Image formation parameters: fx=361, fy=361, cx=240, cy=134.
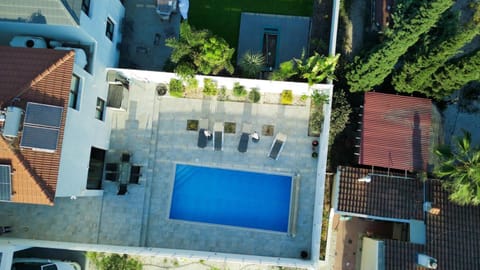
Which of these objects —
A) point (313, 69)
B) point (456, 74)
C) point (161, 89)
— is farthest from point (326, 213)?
point (161, 89)

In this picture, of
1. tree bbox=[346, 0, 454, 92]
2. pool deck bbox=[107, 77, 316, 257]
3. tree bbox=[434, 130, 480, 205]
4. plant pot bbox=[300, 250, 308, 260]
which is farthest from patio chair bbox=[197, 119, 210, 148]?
tree bbox=[434, 130, 480, 205]

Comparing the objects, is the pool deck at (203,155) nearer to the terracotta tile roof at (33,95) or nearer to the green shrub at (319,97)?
the green shrub at (319,97)

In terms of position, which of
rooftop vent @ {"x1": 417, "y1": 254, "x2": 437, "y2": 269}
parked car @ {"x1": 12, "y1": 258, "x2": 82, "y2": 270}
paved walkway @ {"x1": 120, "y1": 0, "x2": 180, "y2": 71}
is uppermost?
paved walkway @ {"x1": 120, "y1": 0, "x2": 180, "y2": 71}

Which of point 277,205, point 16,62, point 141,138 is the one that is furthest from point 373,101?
point 16,62

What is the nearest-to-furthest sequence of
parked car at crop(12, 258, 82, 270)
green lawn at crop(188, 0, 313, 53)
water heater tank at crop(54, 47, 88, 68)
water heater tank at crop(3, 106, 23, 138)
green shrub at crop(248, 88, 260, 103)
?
1. water heater tank at crop(3, 106, 23, 138)
2. water heater tank at crop(54, 47, 88, 68)
3. parked car at crop(12, 258, 82, 270)
4. green shrub at crop(248, 88, 260, 103)
5. green lawn at crop(188, 0, 313, 53)

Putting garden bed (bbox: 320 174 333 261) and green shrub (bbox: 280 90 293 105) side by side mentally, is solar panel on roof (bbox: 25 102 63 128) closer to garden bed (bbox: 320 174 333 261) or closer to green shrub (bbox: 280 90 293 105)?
green shrub (bbox: 280 90 293 105)

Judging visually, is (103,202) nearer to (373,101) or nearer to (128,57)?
(128,57)

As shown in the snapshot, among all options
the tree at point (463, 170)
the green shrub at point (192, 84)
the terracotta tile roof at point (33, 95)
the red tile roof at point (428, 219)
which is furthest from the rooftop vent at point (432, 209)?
the terracotta tile roof at point (33, 95)
